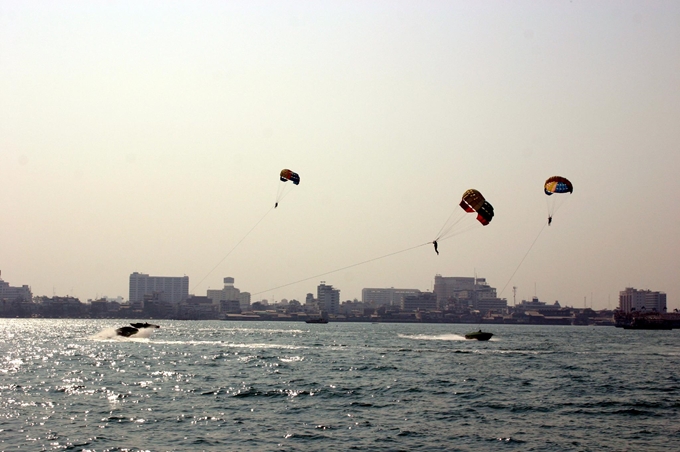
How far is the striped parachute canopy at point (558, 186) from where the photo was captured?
199 ft

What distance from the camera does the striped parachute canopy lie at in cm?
6065

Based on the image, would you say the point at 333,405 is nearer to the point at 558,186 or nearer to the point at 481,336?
the point at 558,186

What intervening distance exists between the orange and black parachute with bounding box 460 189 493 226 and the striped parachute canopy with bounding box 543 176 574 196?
17.4 ft

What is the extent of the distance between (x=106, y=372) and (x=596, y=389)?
3196 cm

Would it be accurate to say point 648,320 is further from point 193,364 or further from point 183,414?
point 183,414

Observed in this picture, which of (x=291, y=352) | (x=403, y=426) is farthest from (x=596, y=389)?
(x=291, y=352)

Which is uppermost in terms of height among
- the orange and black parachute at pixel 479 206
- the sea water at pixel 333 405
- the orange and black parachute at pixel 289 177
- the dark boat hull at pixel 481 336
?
the orange and black parachute at pixel 289 177

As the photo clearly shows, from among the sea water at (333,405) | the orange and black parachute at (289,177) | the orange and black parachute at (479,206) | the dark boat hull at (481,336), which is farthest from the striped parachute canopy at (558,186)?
the dark boat hull at (481,336)

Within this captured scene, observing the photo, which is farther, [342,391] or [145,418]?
[342,391]

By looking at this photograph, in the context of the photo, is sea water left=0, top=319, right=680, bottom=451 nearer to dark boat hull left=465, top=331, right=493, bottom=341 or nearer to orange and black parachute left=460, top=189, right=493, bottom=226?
orange and black parachute left=460, top=189, right=493, bottom=226

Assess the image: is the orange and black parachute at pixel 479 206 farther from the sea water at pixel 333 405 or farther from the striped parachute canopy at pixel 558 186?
the sea water at pixel 333 405

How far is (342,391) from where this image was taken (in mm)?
41781

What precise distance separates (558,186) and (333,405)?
33.0m

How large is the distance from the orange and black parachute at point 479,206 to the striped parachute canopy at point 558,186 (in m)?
5.30
